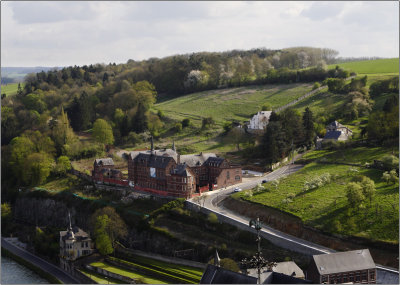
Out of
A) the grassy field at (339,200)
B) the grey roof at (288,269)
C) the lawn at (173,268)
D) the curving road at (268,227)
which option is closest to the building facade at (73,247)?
the lawn at (173,268)

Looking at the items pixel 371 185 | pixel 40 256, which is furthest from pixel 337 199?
pixel 40 256

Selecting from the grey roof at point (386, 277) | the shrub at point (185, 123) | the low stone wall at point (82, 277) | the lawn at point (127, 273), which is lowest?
the low stone wall at point (82, 277)

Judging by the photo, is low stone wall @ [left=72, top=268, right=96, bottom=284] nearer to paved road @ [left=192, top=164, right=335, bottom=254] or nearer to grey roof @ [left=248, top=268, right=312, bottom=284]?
paved road @ [left=192, top=164, right=335, bottom=254]

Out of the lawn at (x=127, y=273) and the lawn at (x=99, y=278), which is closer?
the lawn at (x=127, y=273)

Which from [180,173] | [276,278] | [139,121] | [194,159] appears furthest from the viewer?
[139,121]

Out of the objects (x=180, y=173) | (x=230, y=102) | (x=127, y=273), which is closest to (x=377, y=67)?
(x=230, y=102)

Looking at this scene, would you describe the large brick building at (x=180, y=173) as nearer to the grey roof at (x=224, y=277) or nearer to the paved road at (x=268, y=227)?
the paved road at (x=268, y=227)

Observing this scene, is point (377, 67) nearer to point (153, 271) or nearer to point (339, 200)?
point (339, 200)
